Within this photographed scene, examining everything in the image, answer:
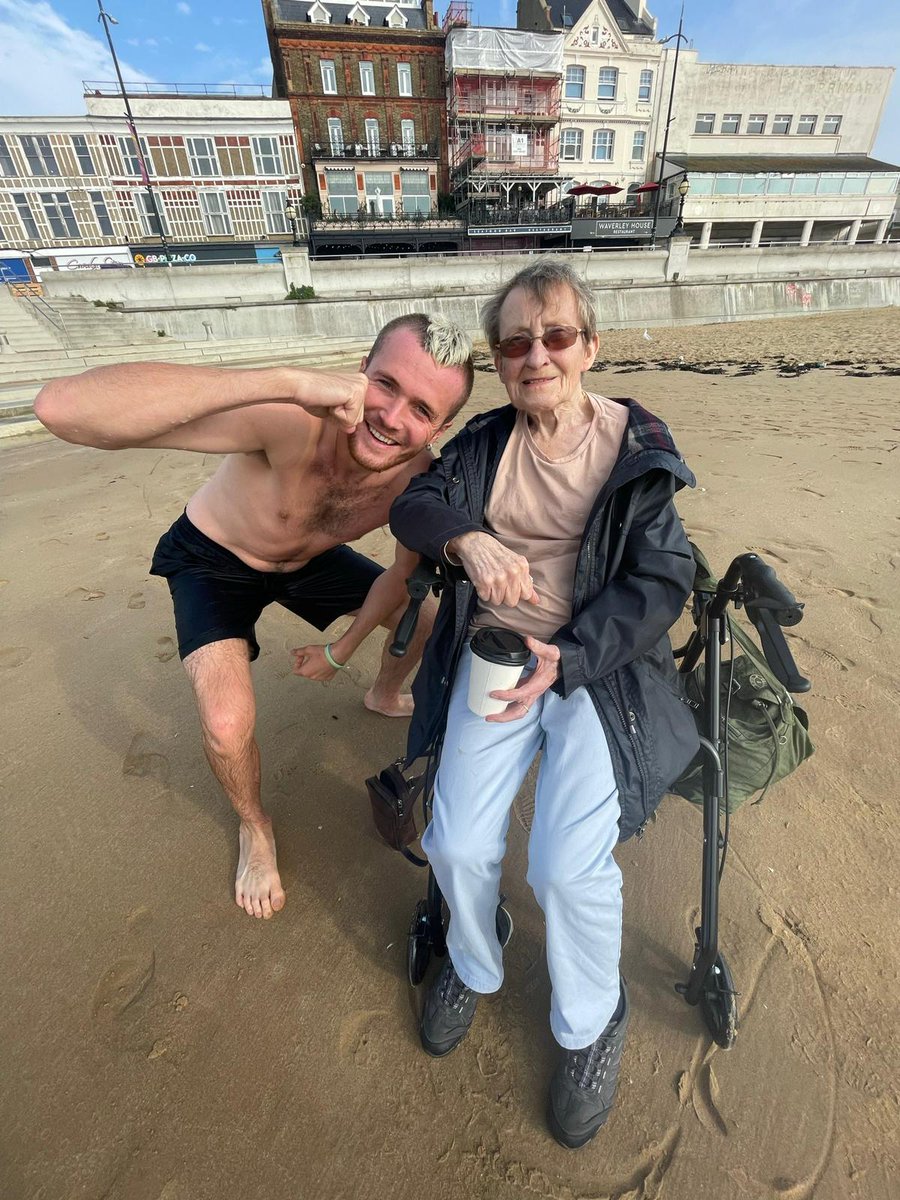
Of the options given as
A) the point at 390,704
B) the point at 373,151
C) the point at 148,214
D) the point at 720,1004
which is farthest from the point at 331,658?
the point at 373,151

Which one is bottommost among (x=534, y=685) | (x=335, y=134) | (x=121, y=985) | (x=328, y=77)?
(x=121, y=985)

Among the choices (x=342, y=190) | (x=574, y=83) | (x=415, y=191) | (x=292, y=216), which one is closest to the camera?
(x=292, y=216)

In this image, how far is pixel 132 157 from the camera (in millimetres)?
27094

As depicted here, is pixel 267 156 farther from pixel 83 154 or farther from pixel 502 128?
pixel 502 128

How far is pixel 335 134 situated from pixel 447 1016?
3902 cm

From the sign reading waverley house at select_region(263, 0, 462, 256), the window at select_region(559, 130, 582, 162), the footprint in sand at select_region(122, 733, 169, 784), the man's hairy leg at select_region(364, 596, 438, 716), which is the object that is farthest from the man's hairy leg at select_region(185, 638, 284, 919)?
the window at select_region(559, 130, 582, 162)

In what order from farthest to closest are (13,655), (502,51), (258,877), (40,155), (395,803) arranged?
(502,51) → (40,155) → (13,655) → (258,877) → (395,803)

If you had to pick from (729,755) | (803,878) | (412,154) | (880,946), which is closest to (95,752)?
(729,755)

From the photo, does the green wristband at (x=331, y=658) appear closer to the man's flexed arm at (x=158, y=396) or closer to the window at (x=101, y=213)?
the man's flexed arm at (x=158, y=396)

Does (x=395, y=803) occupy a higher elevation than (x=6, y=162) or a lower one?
lower

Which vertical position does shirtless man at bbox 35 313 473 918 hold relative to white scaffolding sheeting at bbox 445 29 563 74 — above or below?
below

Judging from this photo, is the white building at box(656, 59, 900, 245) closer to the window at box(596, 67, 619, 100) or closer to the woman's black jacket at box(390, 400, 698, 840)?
the window at box(596, 67, 619, 100)

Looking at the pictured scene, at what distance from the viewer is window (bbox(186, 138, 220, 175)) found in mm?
27312

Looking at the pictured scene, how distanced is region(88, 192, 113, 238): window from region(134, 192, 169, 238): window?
1509 mm
